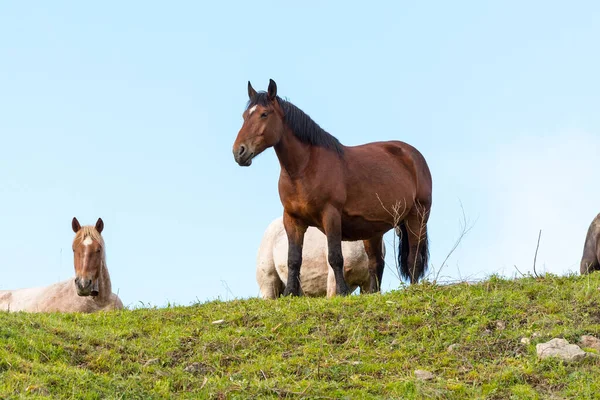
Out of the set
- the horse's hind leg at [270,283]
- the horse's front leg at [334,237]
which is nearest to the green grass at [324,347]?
the horse's front leg at [334,237]

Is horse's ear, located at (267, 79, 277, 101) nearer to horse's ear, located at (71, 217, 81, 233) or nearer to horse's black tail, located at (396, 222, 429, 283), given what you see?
horse's black tail, located at (396, 222, 429, 283)

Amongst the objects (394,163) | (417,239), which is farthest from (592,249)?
(394,163)

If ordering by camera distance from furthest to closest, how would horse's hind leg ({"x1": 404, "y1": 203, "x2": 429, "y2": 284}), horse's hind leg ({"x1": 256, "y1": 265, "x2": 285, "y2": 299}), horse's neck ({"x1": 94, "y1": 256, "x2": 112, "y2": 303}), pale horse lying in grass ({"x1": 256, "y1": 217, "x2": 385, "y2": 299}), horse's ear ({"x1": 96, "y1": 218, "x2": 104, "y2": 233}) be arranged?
horse's hind leg ({"x1": 256, "y1": 265, "x2": 285, "y2": 299}), pale horse lying in grass ({"x1": 256, "y1": 217, "x2": 385, "y2": 299}), horse's hind leg ({"x1": 404, "y1": 203, "x2": 429, "y2": 284}), horse's ear ({"x1": 96, "y1": 218, "x2": 104, "y2": 233}), horse's neck ({"x1": 94, "y1": 256, "x2": 112, "y2": 303})

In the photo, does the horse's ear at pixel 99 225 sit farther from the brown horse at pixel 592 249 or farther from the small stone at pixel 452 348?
the brown horse at pixel 592 249

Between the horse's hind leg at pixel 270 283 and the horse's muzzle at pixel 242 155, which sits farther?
the horse's hind leg at pixel 270 283

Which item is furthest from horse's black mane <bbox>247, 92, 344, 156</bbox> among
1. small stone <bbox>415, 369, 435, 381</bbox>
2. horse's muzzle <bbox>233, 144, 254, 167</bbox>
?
small stone <bbox>415, 369, 435, 381</bbox>

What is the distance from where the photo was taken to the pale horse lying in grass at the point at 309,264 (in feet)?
48.1

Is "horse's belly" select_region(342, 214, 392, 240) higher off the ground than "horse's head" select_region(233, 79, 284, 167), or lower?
lower

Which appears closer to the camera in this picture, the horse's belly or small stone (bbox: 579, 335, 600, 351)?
small stone (bbox: 579, 335, 600, 351)

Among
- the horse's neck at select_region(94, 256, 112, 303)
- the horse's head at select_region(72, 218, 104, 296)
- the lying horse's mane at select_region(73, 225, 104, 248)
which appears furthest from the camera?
the horse's neck at select_region(94, 256, 112, 303)

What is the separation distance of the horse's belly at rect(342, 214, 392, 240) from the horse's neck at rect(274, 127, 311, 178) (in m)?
0.99

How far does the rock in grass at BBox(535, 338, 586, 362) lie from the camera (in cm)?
849

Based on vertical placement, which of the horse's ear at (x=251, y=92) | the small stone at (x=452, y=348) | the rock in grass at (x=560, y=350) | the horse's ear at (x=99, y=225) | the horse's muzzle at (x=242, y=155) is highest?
the horse's ear at (x=251, y=92)

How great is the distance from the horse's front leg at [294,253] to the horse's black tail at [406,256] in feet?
7.48
